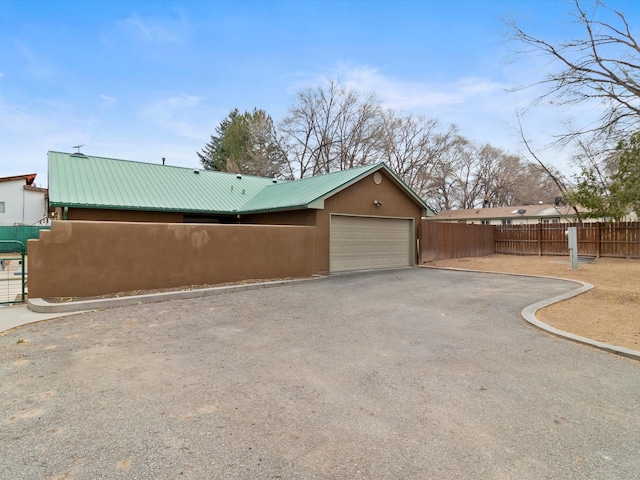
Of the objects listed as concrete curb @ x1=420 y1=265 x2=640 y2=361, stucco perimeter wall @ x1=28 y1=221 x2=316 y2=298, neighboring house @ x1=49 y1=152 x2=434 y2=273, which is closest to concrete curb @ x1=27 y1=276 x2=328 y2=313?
stucco perimeter wall @ x1=28 y1=221 x2=316 y2=298

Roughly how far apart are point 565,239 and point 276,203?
15.2 m

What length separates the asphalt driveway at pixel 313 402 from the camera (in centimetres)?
246

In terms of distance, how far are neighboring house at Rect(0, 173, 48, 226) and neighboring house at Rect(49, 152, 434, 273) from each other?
60.7 ft

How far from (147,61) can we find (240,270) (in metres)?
10.7

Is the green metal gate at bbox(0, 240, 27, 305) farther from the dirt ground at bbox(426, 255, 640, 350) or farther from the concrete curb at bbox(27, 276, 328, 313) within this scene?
the dirt ground at bbox(426, 255, 640, 350)

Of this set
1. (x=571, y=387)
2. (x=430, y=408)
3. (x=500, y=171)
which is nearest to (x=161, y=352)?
(x=430, y=408)

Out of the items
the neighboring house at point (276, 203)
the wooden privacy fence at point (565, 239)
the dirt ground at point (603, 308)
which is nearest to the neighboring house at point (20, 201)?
the neighboring house at point (276, 203)

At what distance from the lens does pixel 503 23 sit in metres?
9.49

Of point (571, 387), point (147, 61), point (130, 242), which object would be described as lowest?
point (571, 387)

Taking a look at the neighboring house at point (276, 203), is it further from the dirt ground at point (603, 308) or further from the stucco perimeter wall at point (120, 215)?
the dirt ground at point (603, 308)

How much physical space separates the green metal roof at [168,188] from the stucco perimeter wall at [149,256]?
7.47ft

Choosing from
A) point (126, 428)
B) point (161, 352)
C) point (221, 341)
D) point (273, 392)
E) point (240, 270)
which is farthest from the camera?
point (240, 270)

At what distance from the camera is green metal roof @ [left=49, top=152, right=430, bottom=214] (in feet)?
42.2

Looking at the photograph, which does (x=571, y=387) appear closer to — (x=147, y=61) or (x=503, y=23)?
(x=503, y=23)
